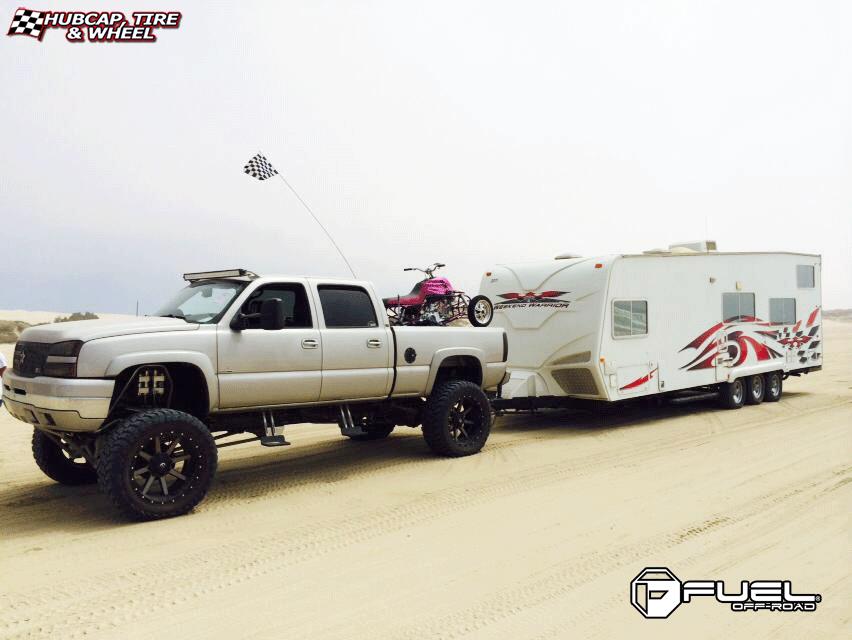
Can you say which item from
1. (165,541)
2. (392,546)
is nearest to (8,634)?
(165,541)

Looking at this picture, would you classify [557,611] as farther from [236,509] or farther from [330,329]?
[330,329]

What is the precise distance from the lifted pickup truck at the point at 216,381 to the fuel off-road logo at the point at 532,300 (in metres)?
2.79

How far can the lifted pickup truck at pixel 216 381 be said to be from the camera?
6.42m

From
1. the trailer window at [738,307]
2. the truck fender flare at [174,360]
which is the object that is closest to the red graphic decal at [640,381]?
the trailer window at [738,307]

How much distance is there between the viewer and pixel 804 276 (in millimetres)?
15820

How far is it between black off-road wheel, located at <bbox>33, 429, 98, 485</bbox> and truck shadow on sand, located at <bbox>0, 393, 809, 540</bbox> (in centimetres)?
12

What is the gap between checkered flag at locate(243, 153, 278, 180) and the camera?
33.5 ft

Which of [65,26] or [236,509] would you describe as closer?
[236,509]

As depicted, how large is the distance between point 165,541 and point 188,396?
1711mm

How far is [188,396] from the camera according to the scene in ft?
23.7

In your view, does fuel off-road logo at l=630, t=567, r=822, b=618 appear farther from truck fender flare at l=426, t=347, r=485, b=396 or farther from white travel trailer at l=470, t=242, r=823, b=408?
white travel trailer at l=470, t=242, r=823, b=408

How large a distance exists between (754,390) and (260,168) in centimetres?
1084

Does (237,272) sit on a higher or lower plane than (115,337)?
higher

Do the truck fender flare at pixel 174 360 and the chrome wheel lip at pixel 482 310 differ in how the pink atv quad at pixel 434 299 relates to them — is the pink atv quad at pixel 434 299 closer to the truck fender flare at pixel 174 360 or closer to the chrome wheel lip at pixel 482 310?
the chrome wheel lip at pixel 482 310
